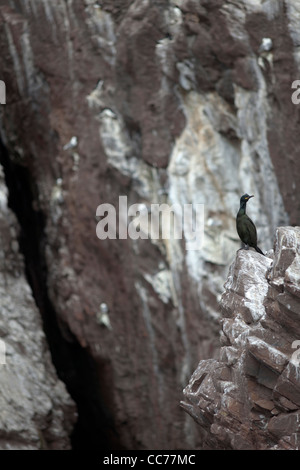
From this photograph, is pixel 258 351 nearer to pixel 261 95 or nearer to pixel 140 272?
pixel 261 95

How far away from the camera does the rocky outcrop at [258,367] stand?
35.7 ft

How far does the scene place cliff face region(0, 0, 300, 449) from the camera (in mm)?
17938

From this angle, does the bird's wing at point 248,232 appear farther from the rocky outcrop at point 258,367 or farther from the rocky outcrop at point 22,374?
the rocky outcrop at point 22,374

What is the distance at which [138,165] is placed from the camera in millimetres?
21016

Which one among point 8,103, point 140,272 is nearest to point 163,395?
point 140,272

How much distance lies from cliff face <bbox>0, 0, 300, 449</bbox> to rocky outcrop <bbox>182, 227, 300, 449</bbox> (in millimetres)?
5864

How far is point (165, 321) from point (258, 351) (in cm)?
992

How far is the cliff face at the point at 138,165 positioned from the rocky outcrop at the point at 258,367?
19.2 feet

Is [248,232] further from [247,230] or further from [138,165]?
[138,165]

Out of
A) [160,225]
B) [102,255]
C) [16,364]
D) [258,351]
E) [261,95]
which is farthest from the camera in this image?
[102,255]

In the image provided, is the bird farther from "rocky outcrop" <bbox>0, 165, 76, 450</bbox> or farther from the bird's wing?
"rocky outcrop" <bbox>0, 165, 76, 450</bbox>

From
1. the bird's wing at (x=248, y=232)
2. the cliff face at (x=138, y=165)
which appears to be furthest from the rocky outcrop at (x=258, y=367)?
the cliff face at (x=138, y=165)

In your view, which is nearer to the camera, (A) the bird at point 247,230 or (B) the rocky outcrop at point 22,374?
(A) the bird at point 247,230
